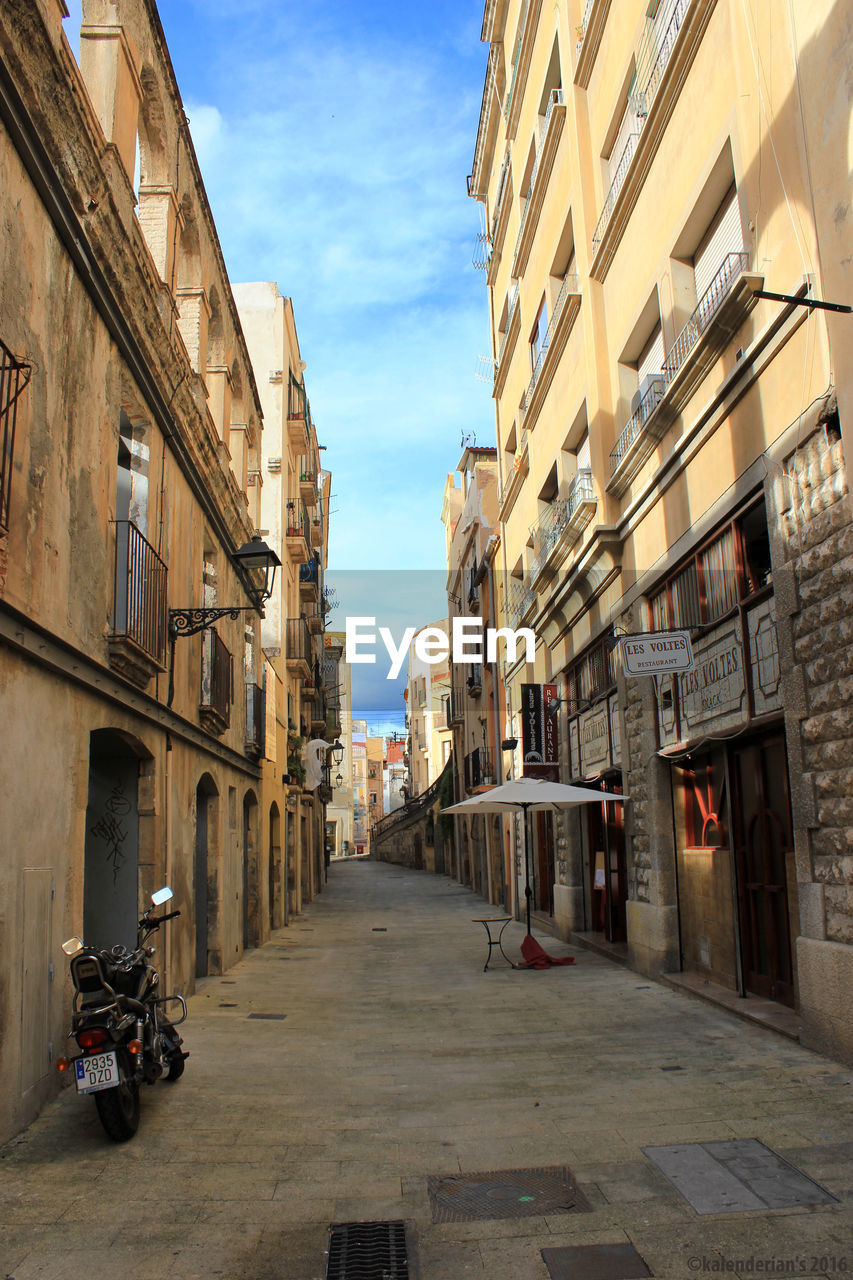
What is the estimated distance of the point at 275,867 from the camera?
22359mm

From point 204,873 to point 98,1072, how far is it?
8.44m

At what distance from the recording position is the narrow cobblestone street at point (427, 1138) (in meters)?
4.19

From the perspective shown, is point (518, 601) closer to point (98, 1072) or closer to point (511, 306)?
point (511, 306)

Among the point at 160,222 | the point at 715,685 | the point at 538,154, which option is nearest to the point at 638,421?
the point at 715,685

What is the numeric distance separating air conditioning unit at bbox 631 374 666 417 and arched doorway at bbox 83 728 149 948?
709 centimetres

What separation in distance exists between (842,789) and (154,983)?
491cm

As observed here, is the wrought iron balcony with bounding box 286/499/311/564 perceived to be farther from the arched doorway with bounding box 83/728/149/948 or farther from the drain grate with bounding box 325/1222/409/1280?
the drain grate with bounding box 325/1222/409/1280

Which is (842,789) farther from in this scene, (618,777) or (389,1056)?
(618,777)

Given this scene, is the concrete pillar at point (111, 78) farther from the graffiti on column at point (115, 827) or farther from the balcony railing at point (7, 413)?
the graffiti on column at point (115, 827)

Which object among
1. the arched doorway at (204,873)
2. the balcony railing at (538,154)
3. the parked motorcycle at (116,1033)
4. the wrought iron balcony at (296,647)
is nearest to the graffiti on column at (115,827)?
the parked motorcycle at (116,1033)

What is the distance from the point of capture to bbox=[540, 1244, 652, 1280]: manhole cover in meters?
3.90

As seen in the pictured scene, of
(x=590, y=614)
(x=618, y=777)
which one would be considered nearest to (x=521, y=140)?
(x=590, y=614)

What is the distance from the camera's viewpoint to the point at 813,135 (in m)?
7.16

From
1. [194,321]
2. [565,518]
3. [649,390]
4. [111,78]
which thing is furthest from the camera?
[565,518]
